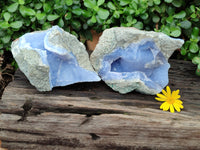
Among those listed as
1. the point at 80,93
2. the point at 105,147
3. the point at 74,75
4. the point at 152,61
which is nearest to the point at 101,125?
the point at 105,147

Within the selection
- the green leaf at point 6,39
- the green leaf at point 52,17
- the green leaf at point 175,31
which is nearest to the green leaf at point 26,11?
the green leaf at point 52,17

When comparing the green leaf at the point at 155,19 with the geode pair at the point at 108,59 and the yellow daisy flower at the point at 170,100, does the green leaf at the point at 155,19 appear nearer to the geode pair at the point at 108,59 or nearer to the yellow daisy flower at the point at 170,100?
the geode pair at the point at 108,59

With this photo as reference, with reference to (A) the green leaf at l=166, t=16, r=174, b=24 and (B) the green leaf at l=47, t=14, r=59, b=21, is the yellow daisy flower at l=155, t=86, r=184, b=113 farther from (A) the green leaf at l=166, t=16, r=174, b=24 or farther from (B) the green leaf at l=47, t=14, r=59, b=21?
(B) the green leaf at l=47, t=14, r=59, b=21

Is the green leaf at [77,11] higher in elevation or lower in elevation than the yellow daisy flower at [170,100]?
higher

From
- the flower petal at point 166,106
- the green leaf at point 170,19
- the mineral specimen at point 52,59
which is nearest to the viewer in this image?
the mineral specimen at point 52,59

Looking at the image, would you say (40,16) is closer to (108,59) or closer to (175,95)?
(108,59)

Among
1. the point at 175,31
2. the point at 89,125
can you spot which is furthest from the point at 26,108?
the point at 175,31
